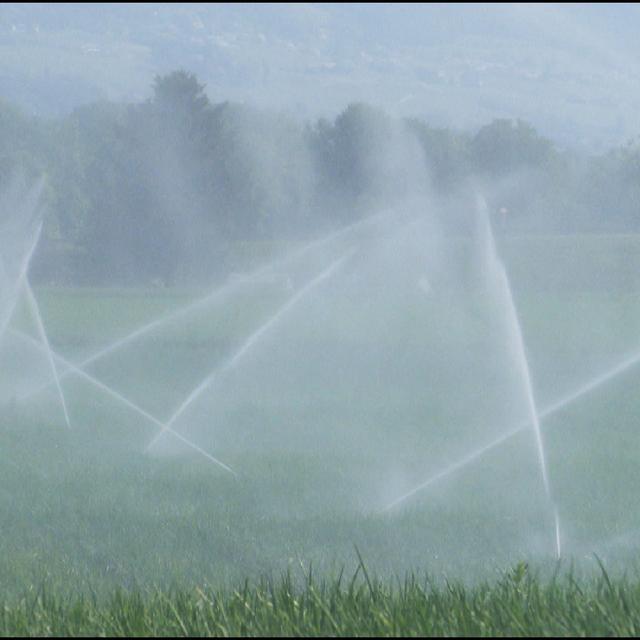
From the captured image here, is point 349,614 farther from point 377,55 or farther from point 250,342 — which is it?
point 377,55

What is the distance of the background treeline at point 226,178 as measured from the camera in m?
18.8

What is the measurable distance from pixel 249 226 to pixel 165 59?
3975 millimetres

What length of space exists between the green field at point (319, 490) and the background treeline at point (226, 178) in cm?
307

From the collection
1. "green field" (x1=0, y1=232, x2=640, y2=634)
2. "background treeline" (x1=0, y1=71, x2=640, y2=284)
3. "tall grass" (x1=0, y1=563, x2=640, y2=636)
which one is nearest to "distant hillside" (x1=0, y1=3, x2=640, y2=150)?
"background treeline" (x1=0, y1=71, x2=640, y2=284)

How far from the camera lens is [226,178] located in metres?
23.2

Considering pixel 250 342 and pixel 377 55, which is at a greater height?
pixel 377 55

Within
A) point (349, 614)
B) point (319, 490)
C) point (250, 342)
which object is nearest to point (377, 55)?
point (250, 342)

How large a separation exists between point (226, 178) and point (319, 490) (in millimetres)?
16726

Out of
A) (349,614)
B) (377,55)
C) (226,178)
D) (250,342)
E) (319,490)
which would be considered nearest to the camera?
(349,614)

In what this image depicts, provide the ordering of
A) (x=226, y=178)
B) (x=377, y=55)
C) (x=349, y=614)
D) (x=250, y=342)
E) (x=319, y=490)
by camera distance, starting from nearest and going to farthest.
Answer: (x=349, y=614) → (x=319, y=490) → (x=250, y=342) → (x=377, y=55) → (x=226, y=178)

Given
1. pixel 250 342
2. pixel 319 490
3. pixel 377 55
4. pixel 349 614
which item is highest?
pixel 377 55

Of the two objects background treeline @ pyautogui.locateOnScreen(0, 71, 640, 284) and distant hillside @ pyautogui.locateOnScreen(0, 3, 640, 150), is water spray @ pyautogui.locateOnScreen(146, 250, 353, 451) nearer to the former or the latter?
background treeline @ pyautogui.locateOnScreen(0, 71, 640, 284)

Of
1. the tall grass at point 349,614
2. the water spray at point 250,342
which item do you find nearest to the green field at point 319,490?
the tall grass at point 349,614

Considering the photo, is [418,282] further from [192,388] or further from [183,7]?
[192,388]
